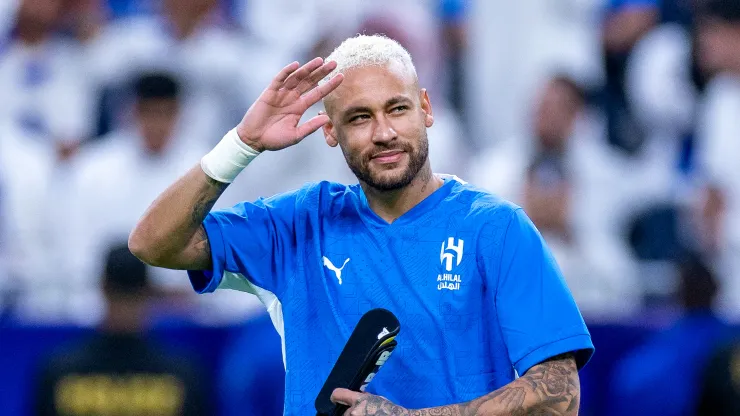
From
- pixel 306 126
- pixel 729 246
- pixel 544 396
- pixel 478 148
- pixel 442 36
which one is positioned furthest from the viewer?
Result: pixel 442 36

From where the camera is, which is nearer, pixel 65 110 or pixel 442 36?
pixel 65 110

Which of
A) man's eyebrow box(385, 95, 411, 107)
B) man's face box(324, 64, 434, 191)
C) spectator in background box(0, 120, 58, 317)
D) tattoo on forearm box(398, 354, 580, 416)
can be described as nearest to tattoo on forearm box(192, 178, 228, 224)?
man's face box(324, 64, 434, 191)

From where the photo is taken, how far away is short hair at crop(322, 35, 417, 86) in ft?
12.9

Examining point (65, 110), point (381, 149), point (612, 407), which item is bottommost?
point (612, 407)

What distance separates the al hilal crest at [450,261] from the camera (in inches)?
150

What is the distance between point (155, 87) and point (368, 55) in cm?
442

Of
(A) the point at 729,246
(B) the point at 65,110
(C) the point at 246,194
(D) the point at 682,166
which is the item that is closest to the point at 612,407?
(A) the point at 729,246

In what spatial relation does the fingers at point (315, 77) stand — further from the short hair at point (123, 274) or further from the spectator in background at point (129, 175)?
the spectator in background at point (129, 175)

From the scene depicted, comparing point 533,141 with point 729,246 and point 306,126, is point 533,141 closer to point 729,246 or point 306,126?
point 729,246

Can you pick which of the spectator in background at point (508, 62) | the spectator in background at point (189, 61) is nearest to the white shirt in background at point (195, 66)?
the spectator in background at point (189, 61)

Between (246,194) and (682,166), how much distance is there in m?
2.78

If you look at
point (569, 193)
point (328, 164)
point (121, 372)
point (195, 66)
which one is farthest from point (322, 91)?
point (195, 66)

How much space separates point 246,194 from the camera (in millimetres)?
8406

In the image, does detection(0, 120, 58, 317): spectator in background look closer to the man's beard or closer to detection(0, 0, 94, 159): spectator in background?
detection(0, 0, 94, 159): spectator in background
